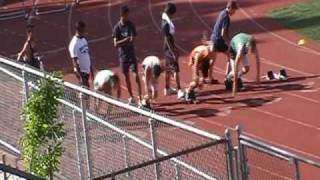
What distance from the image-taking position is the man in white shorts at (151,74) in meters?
16.8

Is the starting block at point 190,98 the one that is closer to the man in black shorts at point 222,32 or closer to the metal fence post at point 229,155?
the man in black shorts at point 222,32

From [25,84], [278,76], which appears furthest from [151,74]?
[25,84]

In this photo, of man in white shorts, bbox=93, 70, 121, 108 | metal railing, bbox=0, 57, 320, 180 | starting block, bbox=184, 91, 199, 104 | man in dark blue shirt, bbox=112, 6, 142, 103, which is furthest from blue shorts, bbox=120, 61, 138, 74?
metal railing, bbox=0, 57, 320, 180

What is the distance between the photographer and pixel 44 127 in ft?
33.7

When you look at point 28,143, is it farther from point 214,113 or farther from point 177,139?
point 214,113

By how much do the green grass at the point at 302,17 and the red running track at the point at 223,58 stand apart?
0.30 m

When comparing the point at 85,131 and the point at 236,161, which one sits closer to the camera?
the point at 236,161

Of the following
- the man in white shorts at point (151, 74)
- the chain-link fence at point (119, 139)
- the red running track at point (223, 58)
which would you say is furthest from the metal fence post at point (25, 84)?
the man in white shorts at point (151, 74)

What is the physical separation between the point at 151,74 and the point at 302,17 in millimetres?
8957

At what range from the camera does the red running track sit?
16125 millimetres

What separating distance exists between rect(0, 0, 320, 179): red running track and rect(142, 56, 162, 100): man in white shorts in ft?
1.07

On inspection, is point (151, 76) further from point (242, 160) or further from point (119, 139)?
point (242, 160)

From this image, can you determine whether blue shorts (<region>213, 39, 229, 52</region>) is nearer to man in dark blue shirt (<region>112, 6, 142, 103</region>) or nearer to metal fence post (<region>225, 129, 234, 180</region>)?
man in dark blue shirt (<region>112, 6, 142, 103</region>)

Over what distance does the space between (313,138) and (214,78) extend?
4.31m
